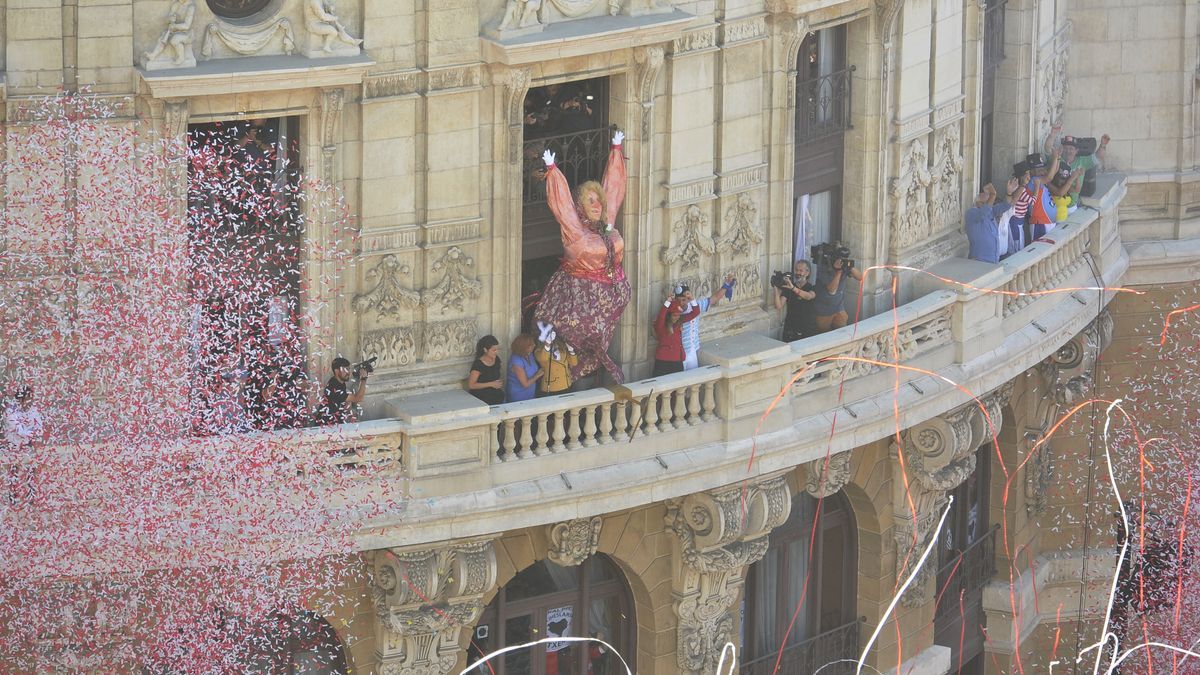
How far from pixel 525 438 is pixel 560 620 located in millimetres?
4562

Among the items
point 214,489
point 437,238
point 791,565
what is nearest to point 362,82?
point 437,238

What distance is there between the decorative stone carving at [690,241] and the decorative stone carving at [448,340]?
2972 mm

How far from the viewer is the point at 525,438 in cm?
4431

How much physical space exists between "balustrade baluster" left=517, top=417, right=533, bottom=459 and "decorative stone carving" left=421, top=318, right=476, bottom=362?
1449mm

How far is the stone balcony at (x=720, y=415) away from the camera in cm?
4372

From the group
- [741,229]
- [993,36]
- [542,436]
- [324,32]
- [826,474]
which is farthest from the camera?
[993,36]

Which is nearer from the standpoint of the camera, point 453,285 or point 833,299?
point 453,285

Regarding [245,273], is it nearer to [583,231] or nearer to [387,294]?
[387,294]

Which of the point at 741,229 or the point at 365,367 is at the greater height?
the point at 741,229

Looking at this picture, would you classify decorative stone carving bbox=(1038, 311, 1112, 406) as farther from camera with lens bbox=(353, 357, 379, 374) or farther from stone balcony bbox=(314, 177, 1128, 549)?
camera with lens bbox=(353, 357, 379, 374)

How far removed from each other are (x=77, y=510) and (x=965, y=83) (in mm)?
15865

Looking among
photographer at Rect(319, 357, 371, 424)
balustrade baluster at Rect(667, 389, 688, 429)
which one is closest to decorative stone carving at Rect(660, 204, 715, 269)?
balustrade baluster at Rect(667, 389, 688, 429)

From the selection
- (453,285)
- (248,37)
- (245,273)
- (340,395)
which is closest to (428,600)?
(340,395)

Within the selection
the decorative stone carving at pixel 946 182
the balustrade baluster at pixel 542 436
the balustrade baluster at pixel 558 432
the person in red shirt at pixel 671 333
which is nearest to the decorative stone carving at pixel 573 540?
the balustrade baluster at pixel 558 432
